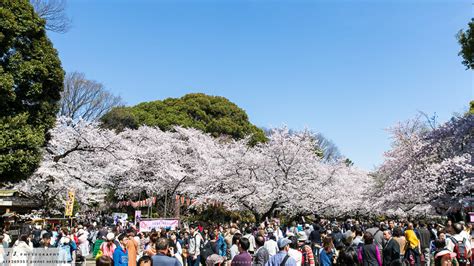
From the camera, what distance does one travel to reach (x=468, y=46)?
1436cm

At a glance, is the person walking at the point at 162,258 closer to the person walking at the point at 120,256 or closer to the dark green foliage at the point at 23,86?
the person walking at the point at 120,256

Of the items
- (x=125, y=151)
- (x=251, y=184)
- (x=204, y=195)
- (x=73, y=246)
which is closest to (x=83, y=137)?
(x=125, y=151)

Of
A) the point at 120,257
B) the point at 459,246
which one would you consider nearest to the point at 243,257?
the point at 120,257

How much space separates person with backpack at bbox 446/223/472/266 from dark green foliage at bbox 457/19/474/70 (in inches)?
388

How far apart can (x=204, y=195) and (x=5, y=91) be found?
50.2 ft

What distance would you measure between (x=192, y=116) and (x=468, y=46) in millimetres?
30722

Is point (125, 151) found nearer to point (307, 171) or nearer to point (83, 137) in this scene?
point (83, 137)

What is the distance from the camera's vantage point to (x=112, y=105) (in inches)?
1451

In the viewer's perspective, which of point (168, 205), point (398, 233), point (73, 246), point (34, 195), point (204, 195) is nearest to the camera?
point (398, 233)

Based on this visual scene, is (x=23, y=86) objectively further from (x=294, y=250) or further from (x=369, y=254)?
(x=369, y=254)

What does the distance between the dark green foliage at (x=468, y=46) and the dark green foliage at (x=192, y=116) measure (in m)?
22.8

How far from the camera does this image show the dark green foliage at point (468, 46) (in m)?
14.2

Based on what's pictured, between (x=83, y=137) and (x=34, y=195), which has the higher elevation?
(x=83, y=137)

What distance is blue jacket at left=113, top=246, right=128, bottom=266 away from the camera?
6.92 metres
